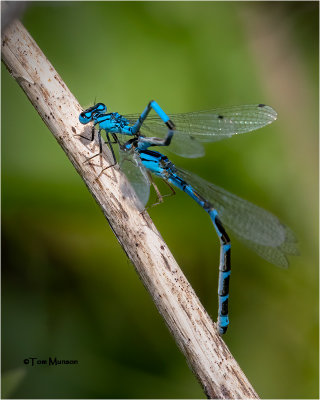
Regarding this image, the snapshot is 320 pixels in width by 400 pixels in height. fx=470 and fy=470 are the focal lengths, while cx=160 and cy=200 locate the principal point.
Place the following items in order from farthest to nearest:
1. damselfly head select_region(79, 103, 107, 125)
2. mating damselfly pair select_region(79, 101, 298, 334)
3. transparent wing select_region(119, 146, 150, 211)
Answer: mating damselfly pair select_region(79, 101, 298, 334)
damselfly head select_region(79, 103, 107, 125)
transparent wing select_region(119, 146, 150, 211)

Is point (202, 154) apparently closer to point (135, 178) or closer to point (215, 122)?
point (215, 122)

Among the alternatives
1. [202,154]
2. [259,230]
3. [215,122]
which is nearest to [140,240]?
[202,154]

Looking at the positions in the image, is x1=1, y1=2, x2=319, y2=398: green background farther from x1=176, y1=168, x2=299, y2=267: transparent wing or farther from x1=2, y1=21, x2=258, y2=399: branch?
x1=2, y1=21, x2=258, y2=399: branch

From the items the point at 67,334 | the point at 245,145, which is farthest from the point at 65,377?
the point at 245,145

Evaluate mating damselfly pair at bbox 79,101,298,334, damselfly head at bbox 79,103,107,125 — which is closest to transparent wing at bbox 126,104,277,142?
mating damselfly pair at bbox 79,101,298,334

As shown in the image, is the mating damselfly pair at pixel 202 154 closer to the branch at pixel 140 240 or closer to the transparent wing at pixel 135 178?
the transparent wing at pixel 135 178

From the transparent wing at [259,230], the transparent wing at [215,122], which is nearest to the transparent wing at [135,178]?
the transparent wing at [215,122]
